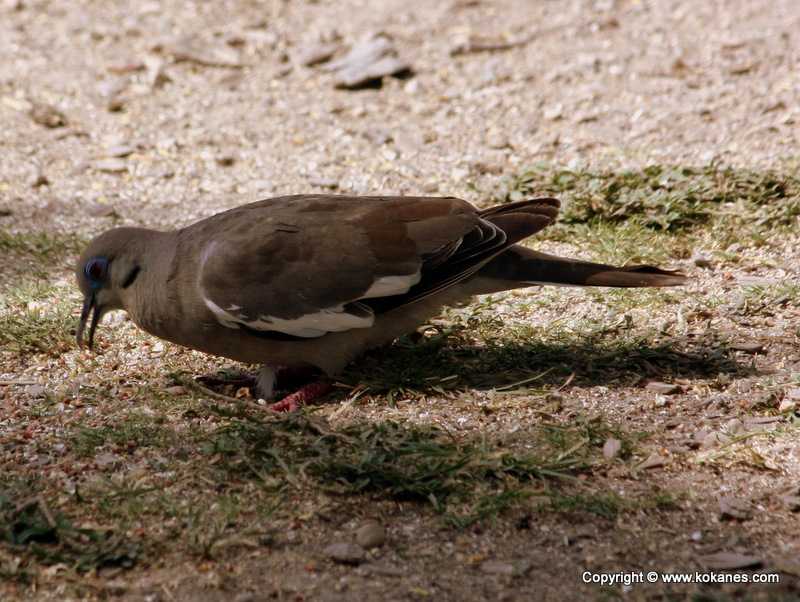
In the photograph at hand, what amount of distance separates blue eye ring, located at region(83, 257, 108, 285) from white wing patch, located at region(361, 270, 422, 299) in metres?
1.40

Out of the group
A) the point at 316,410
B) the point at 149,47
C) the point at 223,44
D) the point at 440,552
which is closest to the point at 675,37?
the point at 223,44

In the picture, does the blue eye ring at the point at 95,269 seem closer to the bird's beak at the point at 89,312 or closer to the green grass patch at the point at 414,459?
the bird's beak at the point at 89,312

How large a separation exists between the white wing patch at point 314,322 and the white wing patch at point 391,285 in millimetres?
97

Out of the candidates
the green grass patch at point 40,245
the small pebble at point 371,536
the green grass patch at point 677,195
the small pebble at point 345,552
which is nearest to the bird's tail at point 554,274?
the green grass patch at point 677,195

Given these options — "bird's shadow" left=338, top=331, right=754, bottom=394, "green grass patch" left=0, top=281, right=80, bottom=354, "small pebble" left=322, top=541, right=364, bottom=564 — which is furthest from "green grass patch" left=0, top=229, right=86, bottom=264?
"small pebble" left=322, top=541, right=364, bottom=564

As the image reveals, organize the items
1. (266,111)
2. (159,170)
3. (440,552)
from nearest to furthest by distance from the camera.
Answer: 1. (440,552)
2. (159,170)
3. (266,111)

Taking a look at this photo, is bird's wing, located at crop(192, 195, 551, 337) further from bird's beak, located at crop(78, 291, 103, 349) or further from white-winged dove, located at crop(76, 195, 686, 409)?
bird's beak, located at crop(78, 291, 103, 349)

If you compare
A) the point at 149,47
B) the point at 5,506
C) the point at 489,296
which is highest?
the point at 149,47

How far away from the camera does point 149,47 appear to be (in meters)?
8.36

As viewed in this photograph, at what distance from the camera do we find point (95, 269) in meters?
4.34

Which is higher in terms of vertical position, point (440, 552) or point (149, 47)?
point (149, 47)

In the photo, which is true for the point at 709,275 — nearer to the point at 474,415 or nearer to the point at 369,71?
the point at 474,415

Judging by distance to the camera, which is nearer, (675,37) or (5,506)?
(5,506)

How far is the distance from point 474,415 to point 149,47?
20.1 feet
